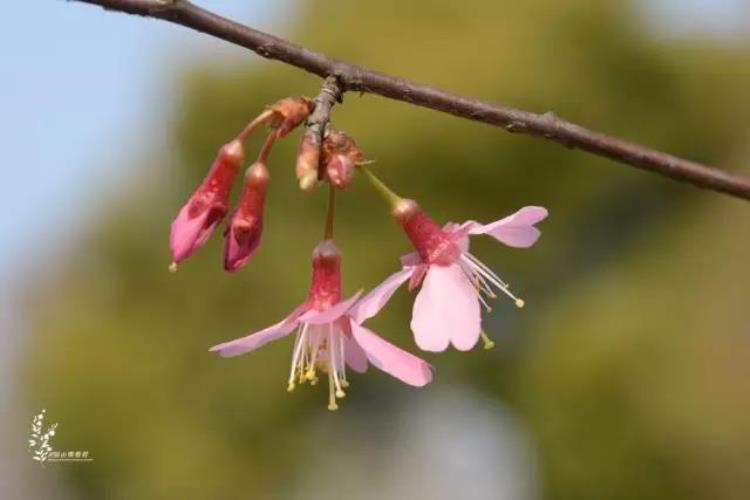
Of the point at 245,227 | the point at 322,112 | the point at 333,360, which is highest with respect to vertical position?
the point at 322,112

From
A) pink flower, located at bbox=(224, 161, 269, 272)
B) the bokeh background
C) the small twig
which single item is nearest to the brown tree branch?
the small twig

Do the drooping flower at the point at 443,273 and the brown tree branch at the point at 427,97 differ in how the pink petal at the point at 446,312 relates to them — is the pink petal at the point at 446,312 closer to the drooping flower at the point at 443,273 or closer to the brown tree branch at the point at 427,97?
the drooping flower at the point at 443,273

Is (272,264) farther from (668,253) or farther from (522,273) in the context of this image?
(668,253)

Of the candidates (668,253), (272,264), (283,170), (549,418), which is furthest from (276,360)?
(668,253)

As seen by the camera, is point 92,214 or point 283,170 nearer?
point 283,170

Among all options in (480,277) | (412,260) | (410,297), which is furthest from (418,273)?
(410,297)

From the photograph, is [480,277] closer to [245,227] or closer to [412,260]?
[412,260]
